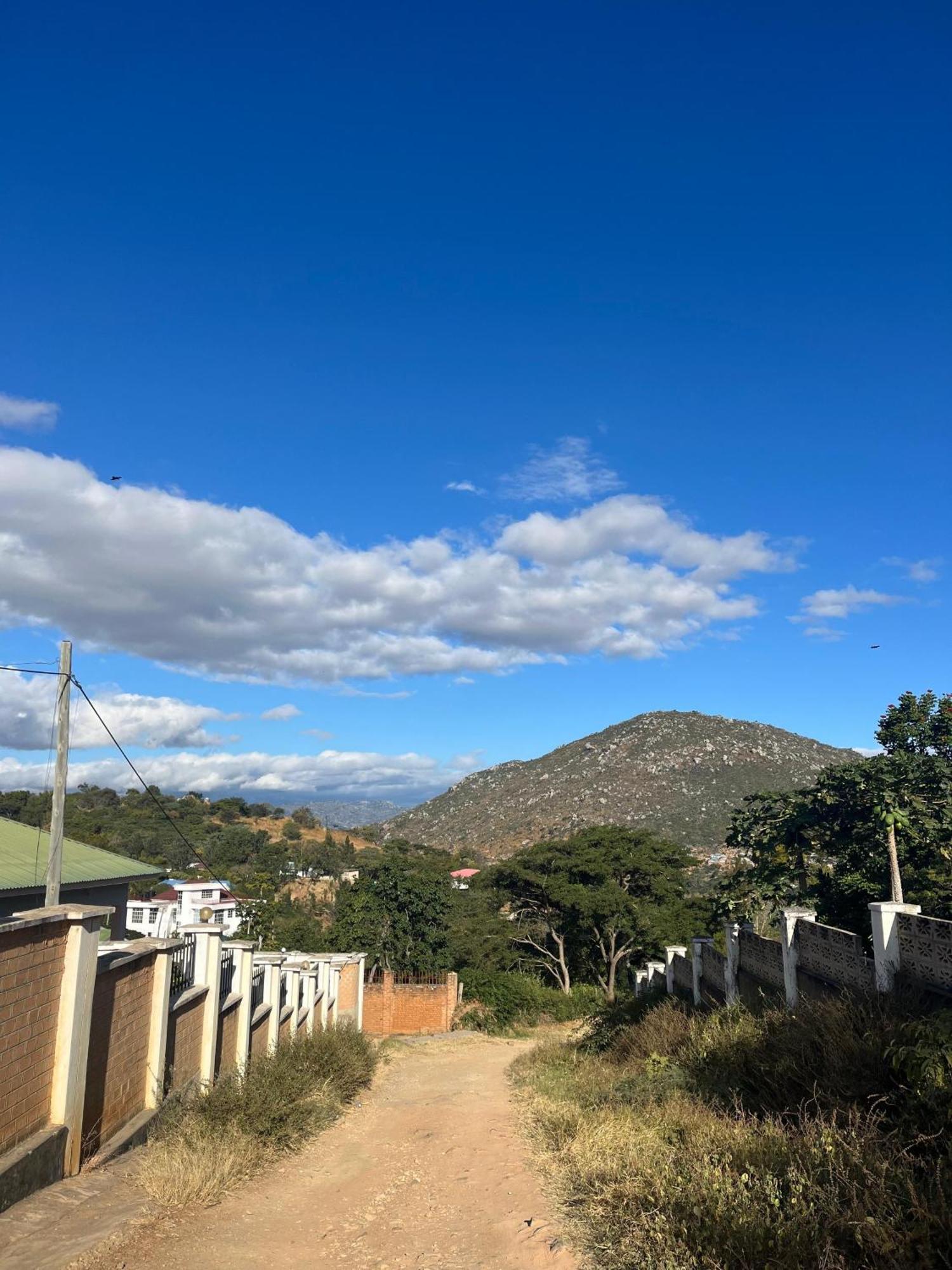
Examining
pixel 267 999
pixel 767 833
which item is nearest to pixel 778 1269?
pixel 267 999

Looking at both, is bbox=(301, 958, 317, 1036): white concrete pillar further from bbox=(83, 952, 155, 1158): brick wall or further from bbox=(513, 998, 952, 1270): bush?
bbox=(83, 952, 155, 1158): brick wall

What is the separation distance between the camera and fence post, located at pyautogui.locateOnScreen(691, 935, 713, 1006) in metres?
18.9

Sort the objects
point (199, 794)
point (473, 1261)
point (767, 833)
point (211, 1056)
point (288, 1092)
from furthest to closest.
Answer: point (199, 794), point (767, 833), point (211, 1056), point (288, 1092), point (473, 1261)

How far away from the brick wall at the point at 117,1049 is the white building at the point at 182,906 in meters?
36.6

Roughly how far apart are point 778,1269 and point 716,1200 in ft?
3.02

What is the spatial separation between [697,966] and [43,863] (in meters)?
14.4

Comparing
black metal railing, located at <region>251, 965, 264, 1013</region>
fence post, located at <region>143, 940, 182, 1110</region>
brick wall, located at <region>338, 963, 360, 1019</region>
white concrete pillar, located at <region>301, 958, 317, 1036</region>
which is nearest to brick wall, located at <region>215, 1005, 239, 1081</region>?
black metal railing, located at <region>251, 965, 264, 1013</region>

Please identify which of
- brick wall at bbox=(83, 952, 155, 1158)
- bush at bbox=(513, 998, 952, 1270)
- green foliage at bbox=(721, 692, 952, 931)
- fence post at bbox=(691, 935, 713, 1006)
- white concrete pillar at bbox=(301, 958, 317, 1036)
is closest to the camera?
bush at bbox=(513, 998, 952, 1270)

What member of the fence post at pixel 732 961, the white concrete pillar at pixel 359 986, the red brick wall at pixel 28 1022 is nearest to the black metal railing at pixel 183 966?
the red brick wall at pixel 28 1022

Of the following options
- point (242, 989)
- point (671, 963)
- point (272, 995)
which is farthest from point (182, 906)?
point (242, 989)

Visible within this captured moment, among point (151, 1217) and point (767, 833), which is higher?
point (767, 833)

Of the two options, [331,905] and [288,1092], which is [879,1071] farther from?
[331,905]

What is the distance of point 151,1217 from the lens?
607 centimetres

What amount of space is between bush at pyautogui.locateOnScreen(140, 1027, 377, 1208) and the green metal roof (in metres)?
6.27
